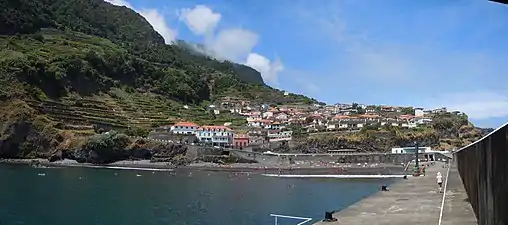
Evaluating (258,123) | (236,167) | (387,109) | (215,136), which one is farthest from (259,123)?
(387,109)

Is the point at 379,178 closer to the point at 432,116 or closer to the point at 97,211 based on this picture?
the point at 97,211

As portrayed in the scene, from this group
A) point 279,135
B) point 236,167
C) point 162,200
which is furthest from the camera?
point 279,135

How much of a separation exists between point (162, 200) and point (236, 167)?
4193 centimetres

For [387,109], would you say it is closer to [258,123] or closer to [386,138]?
[258,123]

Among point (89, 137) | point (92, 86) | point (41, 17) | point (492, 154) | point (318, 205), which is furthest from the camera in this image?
point (41, 17)

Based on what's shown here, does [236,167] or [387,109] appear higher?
[387,109]

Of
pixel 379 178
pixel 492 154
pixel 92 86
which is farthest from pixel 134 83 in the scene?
pixel 492 154

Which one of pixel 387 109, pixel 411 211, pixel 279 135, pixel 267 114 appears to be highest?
pixel 387 109

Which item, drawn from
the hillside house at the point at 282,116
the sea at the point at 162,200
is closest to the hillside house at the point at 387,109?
the hillside house at the point at 282,116

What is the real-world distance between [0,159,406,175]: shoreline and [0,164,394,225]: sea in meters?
14.4

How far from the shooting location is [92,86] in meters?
118

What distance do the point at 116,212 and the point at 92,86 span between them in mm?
85910

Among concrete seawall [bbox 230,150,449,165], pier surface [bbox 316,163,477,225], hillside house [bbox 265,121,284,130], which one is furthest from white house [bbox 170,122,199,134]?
pier surface [bbox 316,163,477,225]

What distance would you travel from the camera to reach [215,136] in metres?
109
